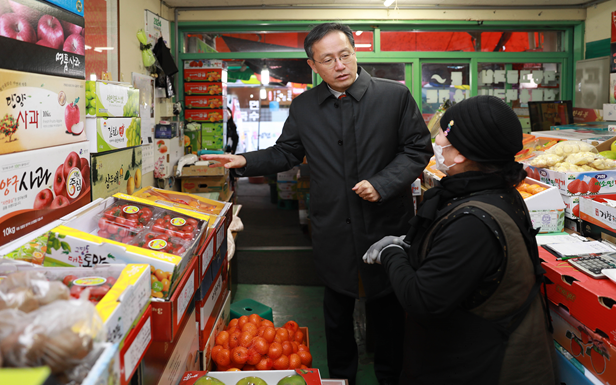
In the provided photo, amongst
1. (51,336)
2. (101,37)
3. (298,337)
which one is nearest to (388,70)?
(101,37)

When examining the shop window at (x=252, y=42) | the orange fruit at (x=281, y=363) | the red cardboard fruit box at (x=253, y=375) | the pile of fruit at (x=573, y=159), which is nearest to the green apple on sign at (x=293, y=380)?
the red cardboard fruit box at (x=253, y=375)

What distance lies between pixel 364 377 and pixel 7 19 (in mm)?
2575

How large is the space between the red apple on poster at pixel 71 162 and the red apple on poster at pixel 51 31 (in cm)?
43

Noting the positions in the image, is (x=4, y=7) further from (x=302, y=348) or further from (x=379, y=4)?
(x=379, y=4)

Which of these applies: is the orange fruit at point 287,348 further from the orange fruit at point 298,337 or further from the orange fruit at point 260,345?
the orange fruit at point 298,337

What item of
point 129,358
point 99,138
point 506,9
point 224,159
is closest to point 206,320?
point 224,159

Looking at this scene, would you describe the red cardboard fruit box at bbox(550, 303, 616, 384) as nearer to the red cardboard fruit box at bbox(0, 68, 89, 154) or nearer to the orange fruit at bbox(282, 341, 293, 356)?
the orange fruit at bbox(282, 341, 293, 356)

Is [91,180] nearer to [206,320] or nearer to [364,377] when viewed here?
[206,320]

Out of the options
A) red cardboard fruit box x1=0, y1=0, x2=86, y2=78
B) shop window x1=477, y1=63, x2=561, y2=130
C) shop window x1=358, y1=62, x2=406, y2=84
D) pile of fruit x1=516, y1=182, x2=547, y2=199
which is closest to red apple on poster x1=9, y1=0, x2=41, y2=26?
red cardboard fruit box x1=0, y1=0, x2=86, y2=78

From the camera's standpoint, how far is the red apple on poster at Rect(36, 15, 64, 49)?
5.33 ft

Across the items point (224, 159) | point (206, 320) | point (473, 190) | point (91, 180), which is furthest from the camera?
point (224, 159)

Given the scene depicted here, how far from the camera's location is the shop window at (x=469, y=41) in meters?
5.35

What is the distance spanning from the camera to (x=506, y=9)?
5.18 meters

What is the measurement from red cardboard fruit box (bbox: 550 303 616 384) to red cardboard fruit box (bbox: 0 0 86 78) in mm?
2224
